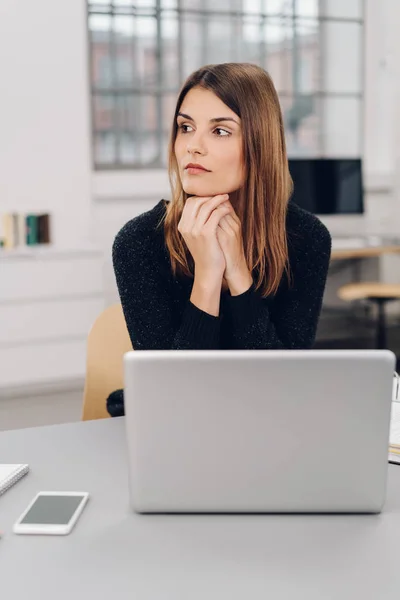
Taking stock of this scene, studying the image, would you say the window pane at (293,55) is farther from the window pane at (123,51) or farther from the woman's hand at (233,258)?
the woman's hand at (233,258)

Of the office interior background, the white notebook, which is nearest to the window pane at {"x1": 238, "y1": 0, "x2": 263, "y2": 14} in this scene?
the office interior background

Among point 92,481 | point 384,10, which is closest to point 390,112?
point 384,10

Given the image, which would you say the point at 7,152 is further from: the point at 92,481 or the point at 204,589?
the point at 204,589

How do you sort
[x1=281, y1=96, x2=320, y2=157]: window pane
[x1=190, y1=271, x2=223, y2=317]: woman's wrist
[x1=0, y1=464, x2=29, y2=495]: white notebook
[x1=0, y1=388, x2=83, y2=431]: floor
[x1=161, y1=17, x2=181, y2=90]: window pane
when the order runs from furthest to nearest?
[x1=281, y1=96, x2=320, y2=157]: window pane < [x1=161, y1=17, x2=181, y2=90]: window pane < [x1=0, y1=388, x2=83, y2=431]: floor < [x1=190, y1=271, x2=223, y2=317]: woman's wrist < [x1=0, y1=464, x2=29, y2=495]: white notebook

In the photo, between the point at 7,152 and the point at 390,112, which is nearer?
the point at 7,152

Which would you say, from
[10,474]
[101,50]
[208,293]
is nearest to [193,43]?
[101,50]

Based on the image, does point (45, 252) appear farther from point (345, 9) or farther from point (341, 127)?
point (345, 9)

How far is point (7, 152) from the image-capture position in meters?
3.88

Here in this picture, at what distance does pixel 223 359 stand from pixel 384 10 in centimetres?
481

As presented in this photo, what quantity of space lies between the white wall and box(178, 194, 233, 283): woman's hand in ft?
8.92

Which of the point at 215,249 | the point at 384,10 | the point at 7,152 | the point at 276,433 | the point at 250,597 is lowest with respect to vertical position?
the point at 250,597

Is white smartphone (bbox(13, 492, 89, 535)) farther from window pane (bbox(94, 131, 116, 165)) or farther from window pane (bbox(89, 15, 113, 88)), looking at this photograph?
window pane (bbox(89, 15, 113, 88))

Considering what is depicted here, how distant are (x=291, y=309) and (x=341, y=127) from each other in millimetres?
3982

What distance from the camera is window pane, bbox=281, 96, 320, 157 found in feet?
16.5
